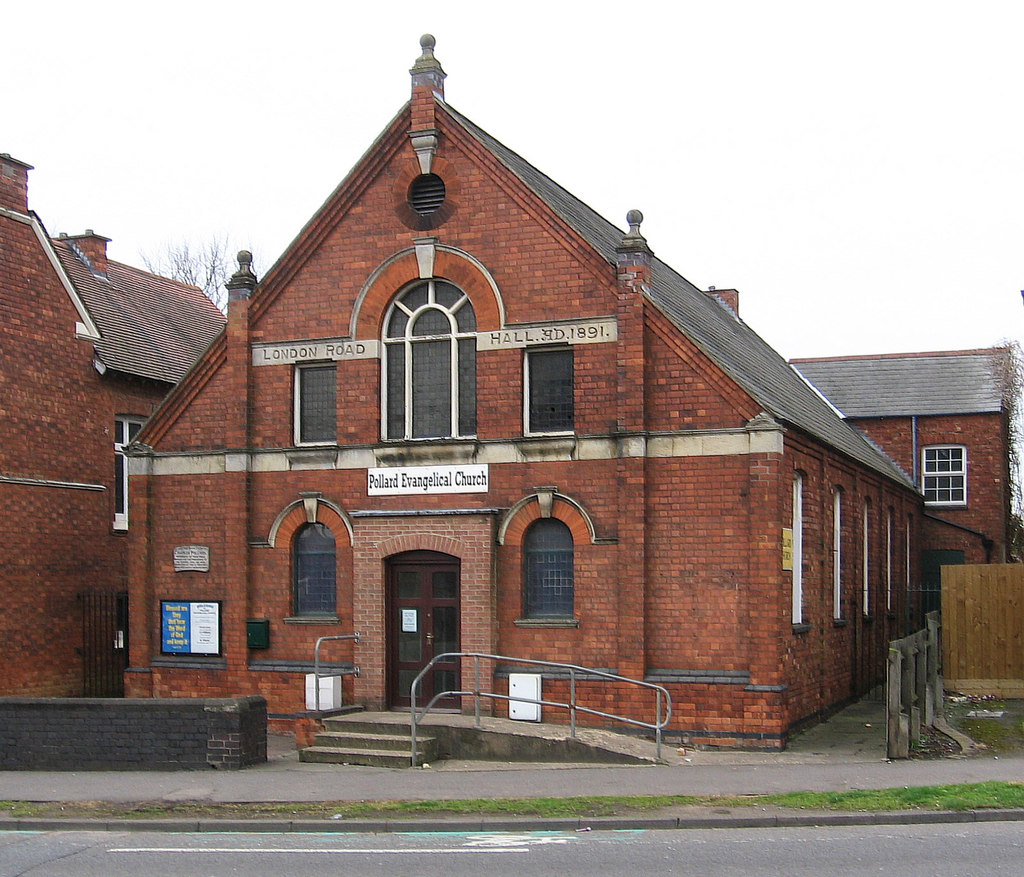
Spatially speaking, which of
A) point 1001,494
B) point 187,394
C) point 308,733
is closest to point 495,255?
point 187,394

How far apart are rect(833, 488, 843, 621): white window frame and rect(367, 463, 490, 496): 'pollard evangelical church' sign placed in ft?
22.8

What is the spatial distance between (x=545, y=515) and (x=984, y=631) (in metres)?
9.27

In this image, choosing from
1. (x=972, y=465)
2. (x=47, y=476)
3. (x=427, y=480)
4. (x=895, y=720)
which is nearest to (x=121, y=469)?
(x=47, y=476)

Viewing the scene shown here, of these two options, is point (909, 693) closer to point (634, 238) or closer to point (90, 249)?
point (634, 238)

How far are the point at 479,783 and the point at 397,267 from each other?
27.7ft

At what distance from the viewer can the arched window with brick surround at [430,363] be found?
19.2 m

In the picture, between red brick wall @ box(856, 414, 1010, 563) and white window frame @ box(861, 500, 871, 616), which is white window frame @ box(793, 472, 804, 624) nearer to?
white window frame @ box(861, 500, 871, 616)

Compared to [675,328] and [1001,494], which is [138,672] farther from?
[1001,494]

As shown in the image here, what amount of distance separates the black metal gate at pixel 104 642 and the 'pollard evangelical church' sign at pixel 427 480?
750 centimetres

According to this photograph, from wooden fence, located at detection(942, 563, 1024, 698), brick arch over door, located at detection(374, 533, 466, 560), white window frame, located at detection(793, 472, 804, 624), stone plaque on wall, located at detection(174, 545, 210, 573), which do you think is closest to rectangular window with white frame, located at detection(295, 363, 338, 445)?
brick arch over door, located at detection(374, 533, 466, 560)

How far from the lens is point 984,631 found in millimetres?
22531

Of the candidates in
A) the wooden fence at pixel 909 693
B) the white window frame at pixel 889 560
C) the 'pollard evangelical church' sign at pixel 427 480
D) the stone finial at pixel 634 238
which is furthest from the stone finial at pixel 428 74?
the white window frame at pixel 889 560

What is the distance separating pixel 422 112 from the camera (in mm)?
19359

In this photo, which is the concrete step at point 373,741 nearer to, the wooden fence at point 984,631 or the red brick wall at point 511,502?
the red brick wall at point 511,502
